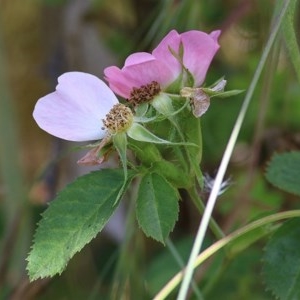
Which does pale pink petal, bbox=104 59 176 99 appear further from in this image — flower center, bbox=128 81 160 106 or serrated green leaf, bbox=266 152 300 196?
serrated green leaf, bbox=266 152 300 196

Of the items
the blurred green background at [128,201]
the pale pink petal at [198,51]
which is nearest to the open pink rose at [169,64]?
the pale pink petal at [198,51]

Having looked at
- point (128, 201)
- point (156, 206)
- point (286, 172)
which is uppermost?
point (156, 206)

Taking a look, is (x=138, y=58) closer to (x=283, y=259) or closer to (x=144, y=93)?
(x=144, y=93)

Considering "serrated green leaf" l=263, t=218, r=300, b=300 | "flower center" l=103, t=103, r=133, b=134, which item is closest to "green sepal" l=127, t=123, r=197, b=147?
"flower center" l=103, t=103, r=133, b=134

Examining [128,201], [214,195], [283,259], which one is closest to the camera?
[214,195]

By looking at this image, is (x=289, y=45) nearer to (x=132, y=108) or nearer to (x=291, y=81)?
(x=132, y=108)

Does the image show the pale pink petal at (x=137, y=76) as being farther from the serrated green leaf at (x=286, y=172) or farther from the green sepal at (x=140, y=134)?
the serrated green leaf at (x=286, y=172)

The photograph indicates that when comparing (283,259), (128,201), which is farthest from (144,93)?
(128,201)
